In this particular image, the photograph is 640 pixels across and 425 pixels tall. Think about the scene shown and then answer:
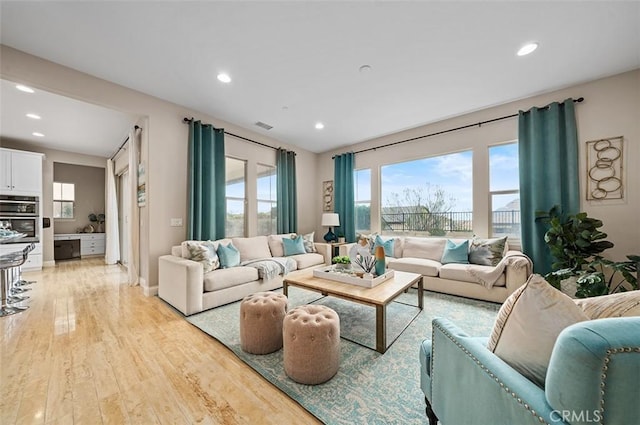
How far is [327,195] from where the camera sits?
593 cm

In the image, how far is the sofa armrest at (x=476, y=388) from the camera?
2.26 feet

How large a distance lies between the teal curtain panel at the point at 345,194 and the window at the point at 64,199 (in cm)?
746

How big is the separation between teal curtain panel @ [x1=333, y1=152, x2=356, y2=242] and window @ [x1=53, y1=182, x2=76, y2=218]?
24.5 ft

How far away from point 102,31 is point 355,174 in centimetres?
446

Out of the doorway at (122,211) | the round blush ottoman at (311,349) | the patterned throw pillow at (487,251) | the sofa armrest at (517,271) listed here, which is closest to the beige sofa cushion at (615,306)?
the round blush ottoman at (311,349)

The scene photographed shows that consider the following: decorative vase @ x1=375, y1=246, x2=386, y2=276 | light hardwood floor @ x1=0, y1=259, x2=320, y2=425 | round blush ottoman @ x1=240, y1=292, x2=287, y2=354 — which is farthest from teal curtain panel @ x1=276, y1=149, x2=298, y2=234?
→ round blush ottoman @ x1=240, y1=292, x2=287, y2=354

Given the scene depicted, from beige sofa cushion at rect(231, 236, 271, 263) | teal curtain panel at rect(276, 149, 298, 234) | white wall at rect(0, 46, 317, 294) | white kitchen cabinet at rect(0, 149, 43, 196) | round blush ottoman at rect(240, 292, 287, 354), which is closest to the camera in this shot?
round blush ottoman at rect(240, 292, 287, 354)

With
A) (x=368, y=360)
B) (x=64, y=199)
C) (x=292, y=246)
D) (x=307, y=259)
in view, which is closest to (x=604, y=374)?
(x=368, y=360)

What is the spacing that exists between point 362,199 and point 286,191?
5.72 ft

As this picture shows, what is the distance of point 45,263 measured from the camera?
5262 mm

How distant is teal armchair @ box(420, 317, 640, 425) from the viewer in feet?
1.76

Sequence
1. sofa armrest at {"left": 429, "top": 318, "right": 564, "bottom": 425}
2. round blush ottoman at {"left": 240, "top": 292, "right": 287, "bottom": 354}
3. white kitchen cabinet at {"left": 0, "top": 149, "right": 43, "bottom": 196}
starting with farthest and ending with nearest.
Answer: white kitchen cabinet at {"left": 0, "top": 149, "right": 43, "bottom": 196} < round blush ottoman at {"left": 240, "top": 292, "right": 287, "bottom": 354} < sofa armrest at {"left": 429, "top": 318, "right": 564, "bottom": 425}

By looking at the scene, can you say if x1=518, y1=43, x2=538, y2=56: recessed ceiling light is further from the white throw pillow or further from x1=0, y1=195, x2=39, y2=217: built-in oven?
x1=0, y1=195, x2=39, y2=217: built-in oven

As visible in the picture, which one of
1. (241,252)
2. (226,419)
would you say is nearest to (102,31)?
(241,252)
